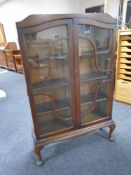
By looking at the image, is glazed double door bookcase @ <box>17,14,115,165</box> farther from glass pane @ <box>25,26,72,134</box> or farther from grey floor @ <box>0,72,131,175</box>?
grey floor @ <box>0,72,131,175</box>

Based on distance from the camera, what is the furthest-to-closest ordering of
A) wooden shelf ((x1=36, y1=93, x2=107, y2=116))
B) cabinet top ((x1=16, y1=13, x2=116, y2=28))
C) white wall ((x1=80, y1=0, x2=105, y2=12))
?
white wall ((x1=80, y1=0, x2=105, y2=12))
wooden shelf ((x1=36, y1=93, x2=107, y2=116))
cabinet top ((x1=16, y1=13, x2=116, y2=28))

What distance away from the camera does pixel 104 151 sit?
1588 mm

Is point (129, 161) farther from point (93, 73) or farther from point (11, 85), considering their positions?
point (11, 85)

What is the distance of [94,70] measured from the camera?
1505 millimetres

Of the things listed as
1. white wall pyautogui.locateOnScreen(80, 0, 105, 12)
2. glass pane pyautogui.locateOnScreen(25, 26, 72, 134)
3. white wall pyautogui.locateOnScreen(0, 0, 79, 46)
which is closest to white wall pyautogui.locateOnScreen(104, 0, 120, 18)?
white wall pyautogui.locateOnScreen(80, 0, 105, 12)

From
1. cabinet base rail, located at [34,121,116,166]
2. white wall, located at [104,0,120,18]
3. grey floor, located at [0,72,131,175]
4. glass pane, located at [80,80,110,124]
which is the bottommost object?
grey floor, located at [0,72,131,175]

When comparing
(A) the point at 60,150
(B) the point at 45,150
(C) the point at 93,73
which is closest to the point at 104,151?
(A) the point at 60,150

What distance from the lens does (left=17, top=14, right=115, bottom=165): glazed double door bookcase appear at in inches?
46.1

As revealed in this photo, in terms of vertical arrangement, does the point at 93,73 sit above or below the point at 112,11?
below

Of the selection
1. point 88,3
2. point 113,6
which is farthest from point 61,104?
point 88,3

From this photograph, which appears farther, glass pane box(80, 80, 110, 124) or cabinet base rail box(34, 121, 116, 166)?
glass pane box(80, 80, 110, 124)

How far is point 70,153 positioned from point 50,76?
33.4 inches

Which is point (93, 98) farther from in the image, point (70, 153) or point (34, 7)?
point (34, 7)

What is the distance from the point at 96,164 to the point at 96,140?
35cm
